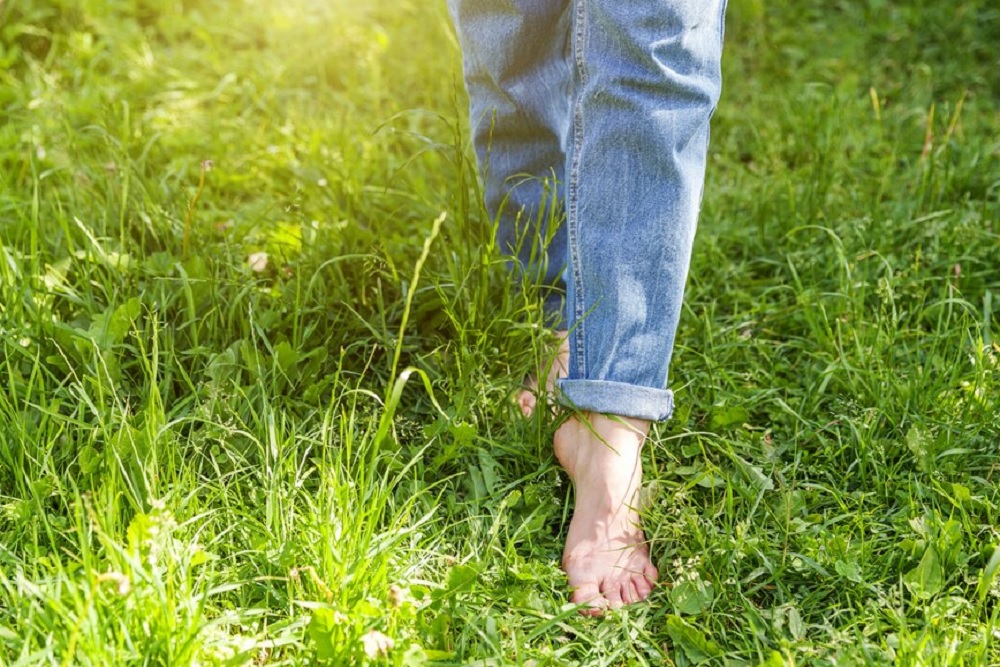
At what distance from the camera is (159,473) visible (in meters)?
1.52

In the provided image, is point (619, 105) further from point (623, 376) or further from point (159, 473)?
point (159, 473)

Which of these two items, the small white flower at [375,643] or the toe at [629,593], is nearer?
the small white flower at [375,643]

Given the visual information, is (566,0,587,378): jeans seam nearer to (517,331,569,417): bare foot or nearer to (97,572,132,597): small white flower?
(517,331,569,417): bare foot

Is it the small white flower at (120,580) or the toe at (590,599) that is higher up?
the small white flower at (120,580)

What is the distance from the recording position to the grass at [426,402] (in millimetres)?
1374

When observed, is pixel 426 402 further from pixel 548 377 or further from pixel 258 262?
pixel 258 262

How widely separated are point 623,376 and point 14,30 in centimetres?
235

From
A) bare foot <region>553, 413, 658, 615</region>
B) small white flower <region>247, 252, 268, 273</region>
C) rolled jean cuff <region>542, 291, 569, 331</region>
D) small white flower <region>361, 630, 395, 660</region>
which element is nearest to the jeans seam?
bare foot <region>553, 413, 658, 615</region>

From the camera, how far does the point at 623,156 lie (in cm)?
151

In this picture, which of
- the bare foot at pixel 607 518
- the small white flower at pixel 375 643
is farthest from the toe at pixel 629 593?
the small white flower at pixel 375 643

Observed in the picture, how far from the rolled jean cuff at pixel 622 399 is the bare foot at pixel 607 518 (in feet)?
0.07

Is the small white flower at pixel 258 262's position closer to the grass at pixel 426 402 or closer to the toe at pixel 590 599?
the grass at pixel 426 402

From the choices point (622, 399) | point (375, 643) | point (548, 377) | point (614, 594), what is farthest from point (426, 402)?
point (375, 643)

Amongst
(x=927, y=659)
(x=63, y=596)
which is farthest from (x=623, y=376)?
(x=63, y=596)
